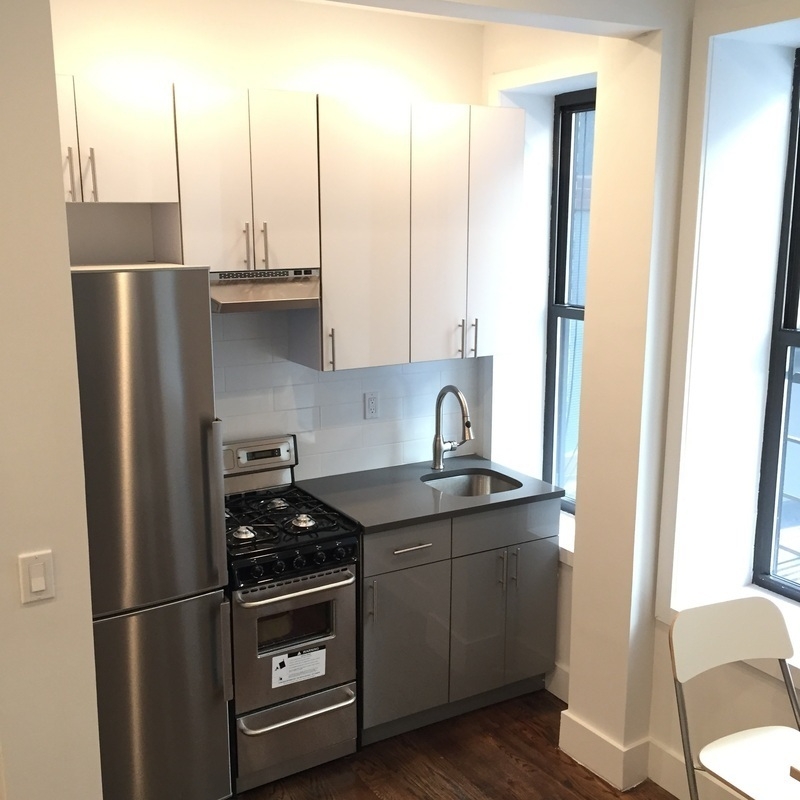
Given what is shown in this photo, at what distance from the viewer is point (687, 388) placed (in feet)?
9.45

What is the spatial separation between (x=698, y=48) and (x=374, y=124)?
1116mm

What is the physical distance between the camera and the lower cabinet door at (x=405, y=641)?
3.20 metres

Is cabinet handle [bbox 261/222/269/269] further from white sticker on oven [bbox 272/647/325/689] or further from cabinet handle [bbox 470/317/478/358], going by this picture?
white sticker on oven [bbox 272/647/325/689]

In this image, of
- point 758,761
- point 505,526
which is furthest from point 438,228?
point 758,761

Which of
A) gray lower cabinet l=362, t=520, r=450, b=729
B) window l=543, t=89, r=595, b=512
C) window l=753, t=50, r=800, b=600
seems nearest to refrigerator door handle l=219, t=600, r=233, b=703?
gray lower cabinet l=362, t=520, r=450, b=729

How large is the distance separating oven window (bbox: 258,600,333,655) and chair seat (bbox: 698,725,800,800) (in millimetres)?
1345

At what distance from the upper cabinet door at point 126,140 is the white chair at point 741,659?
208 centimetres

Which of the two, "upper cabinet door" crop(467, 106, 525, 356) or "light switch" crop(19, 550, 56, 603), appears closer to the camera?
"light switch" crop(19, 550, 56, 603)

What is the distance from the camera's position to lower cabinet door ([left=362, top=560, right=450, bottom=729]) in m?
3.20

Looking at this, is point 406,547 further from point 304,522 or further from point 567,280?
point 567,280

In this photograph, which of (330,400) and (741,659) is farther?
(330,400)

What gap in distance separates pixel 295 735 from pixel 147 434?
4.04 feet

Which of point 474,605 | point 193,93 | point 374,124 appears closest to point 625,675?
point 474,605

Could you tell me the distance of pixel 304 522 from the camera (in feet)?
10.3
